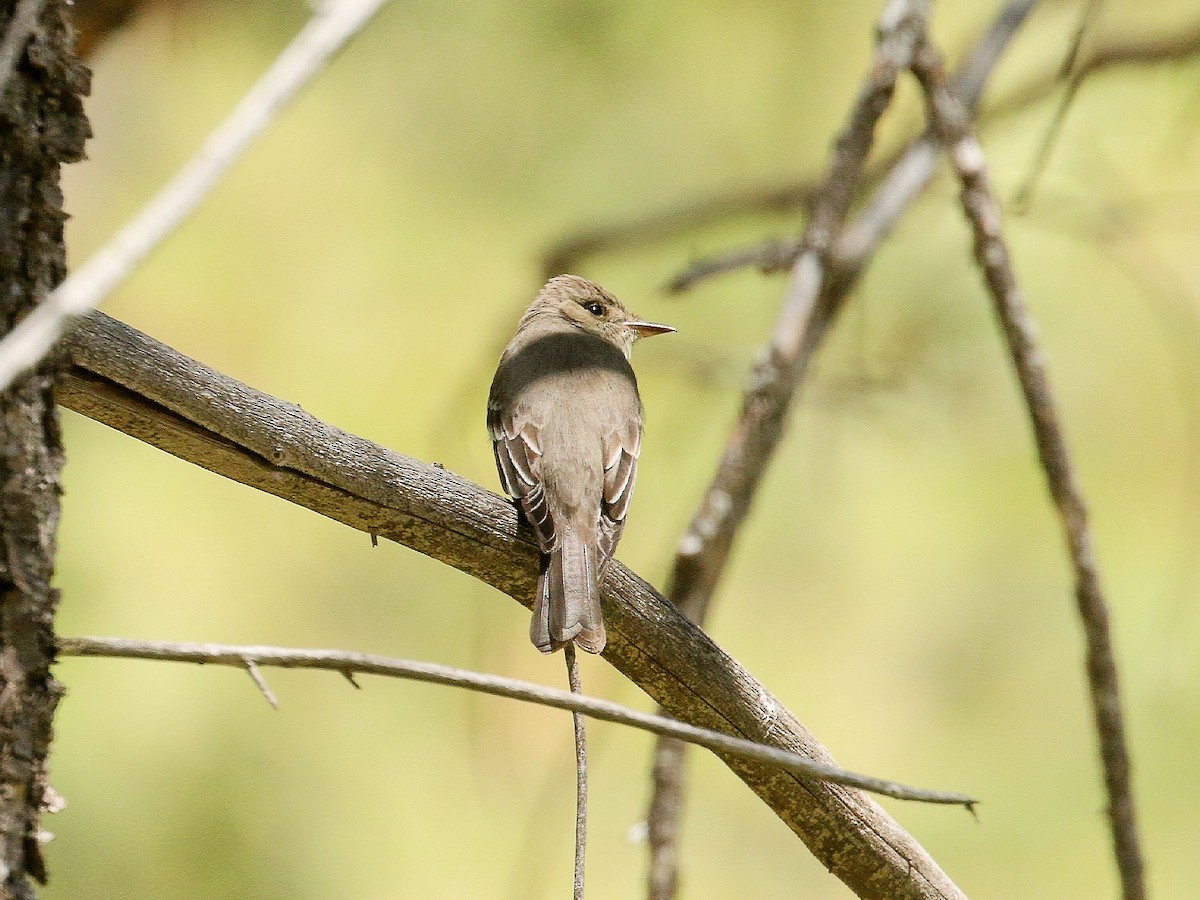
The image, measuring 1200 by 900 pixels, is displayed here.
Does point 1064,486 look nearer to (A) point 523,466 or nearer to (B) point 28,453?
(A) point 523,466

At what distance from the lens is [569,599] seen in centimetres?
229

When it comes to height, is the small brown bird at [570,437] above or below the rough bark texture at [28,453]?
above

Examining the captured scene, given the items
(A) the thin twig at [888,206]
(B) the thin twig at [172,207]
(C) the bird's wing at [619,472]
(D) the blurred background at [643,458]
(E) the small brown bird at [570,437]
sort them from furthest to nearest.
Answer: (D) the blurred background at [643,458]
(A) the thin twig at [888,206]
(C) the bird's wing at [619,472]
(E) the small brown bird at [570,437]
(B) the thin twig at [172,207]

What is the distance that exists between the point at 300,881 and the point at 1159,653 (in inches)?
134

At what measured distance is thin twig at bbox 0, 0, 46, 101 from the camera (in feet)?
3.69

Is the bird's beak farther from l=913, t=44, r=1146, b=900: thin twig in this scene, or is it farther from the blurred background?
l=913, t=44, r=1146, b=900: thin twig

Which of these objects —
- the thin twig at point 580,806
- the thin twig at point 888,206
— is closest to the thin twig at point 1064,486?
the thin twig at point 888,206

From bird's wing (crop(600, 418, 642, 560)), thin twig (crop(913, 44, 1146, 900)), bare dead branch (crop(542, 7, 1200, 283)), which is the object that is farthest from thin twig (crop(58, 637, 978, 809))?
bare dead branch (crop(542, 7, 1200, 283))

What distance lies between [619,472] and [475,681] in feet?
6.13

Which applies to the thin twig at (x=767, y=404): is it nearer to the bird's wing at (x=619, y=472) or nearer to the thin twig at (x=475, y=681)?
the bird's wing at (x=619, y=472)

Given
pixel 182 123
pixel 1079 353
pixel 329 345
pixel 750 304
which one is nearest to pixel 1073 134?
pixel 1079 353

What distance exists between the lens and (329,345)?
5145 millimetres

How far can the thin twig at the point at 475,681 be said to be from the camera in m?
1.32

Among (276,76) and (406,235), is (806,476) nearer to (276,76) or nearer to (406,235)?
(406,235)
